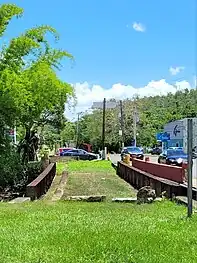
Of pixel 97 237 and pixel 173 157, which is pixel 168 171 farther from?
pixel 173 157

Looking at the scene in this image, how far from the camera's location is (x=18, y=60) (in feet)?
90.8

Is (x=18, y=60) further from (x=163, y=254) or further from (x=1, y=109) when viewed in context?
(x=163, y=254)

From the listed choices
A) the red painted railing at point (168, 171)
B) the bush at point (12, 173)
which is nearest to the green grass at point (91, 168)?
the bush at point (12, 173)

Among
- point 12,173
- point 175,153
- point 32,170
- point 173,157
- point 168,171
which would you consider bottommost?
point 12,173

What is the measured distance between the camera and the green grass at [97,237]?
657cm

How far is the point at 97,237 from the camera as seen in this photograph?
778 cm

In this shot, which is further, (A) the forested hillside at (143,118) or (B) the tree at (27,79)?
(A) the forested hillside at (143,118)

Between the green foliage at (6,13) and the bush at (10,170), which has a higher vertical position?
the green foliage at (6,13)

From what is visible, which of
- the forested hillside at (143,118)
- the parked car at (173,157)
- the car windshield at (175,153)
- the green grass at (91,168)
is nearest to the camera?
the green grass at (91,168)

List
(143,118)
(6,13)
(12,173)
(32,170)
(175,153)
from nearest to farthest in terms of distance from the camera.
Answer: (12,173) → (6,13) → (32,170) → (175,153) → (143,118)

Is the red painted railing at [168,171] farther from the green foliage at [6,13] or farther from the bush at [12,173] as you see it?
the green foliage at [6,13]

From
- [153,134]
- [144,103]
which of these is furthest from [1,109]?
[144,103]

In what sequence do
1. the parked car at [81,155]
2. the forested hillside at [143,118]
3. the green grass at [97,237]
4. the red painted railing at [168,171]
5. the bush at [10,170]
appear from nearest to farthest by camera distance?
the green grass at [97,237] → the red painted railing at [168,171] → the bush at [10,170] → the parked car at [81,155] → the forested hillside at [143,118]

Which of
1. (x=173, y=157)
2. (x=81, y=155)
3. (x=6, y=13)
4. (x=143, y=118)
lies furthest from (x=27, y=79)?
(x=143, y=118)
